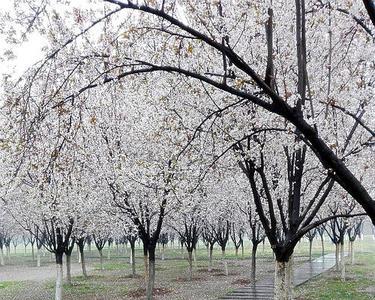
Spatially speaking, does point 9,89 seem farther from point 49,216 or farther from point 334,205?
point 334,205

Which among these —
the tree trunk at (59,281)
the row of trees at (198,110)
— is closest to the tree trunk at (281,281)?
the row of trees at (198,110)

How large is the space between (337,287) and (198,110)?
18.3 meters

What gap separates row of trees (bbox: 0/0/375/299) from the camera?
6.13 meters

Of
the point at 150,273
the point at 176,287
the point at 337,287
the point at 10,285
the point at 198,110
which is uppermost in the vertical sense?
the point at 198,110

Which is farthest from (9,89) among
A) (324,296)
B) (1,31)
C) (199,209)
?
(199,209)

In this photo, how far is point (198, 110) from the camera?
12.6m

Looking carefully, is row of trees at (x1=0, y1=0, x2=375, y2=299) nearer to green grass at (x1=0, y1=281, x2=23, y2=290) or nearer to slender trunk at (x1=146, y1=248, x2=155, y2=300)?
slender trunk at (x1=146, y1=248, x2=155, y2=300)

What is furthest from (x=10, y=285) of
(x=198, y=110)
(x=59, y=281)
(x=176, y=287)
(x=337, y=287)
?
(x=198, y=110)

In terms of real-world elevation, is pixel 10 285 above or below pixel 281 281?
below

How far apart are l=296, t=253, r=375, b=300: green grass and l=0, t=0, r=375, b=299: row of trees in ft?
18.0

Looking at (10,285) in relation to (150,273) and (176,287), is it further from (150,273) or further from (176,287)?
(150,273)

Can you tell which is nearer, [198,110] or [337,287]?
[198,110]

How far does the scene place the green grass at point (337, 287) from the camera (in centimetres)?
2311

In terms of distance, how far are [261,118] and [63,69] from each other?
6.17 metres
